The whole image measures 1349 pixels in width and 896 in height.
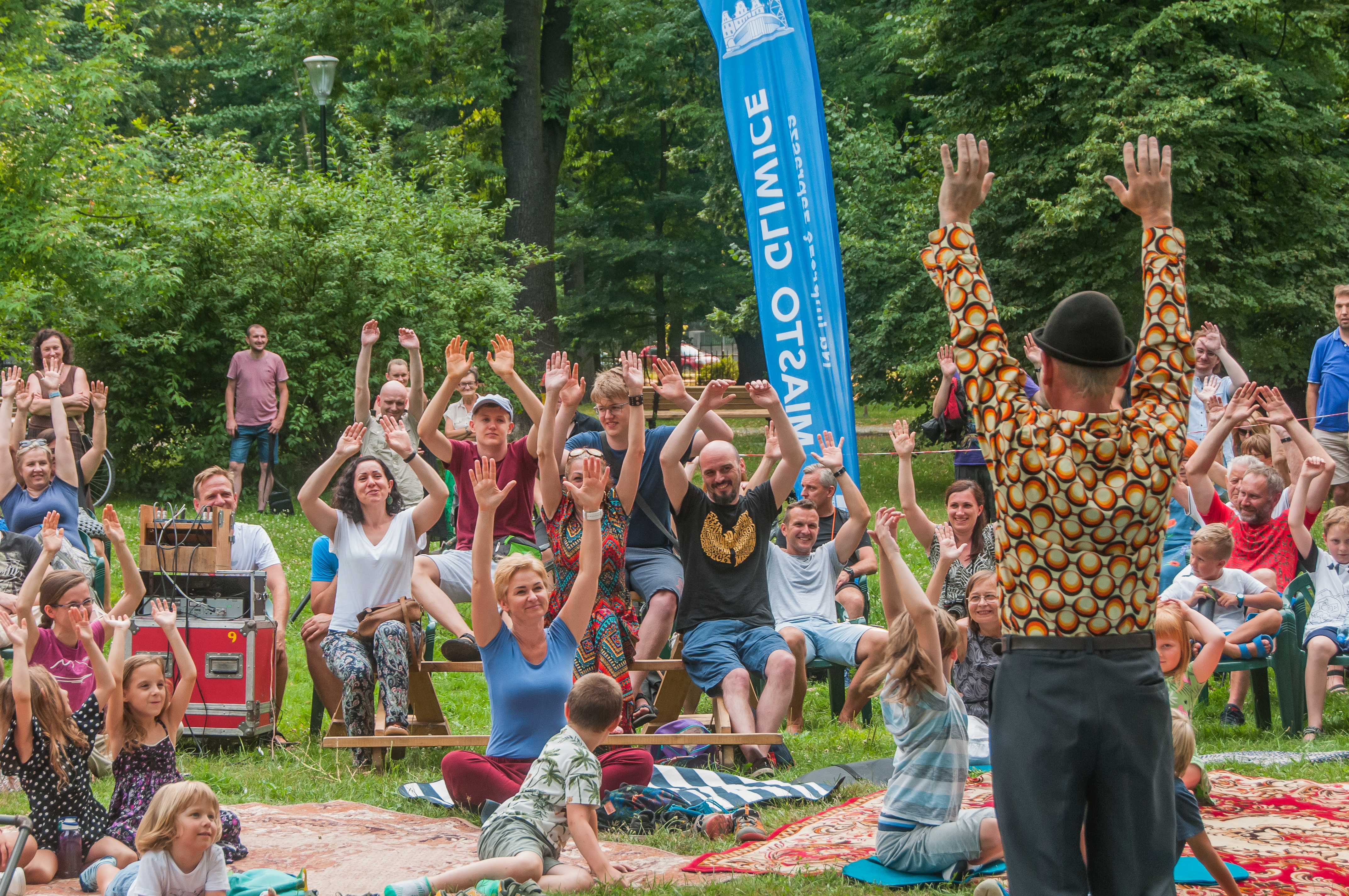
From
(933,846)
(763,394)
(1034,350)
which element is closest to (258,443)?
(763,394)

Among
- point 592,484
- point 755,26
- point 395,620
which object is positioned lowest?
point 395,620

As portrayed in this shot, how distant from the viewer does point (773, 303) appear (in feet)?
33.3

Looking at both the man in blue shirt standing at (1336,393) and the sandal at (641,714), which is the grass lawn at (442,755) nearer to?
the sandal at (641,714)

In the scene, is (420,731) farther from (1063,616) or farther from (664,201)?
(664,201)

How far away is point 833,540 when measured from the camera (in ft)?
25.7

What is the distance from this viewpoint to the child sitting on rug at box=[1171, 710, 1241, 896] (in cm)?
397

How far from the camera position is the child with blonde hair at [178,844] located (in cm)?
418

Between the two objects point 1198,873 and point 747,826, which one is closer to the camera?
point 1198,873

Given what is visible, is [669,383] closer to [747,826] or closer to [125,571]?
[747,826]

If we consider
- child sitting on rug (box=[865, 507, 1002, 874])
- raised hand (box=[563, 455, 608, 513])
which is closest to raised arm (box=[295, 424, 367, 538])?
raised hand (box=[563, 455, 608, 513])

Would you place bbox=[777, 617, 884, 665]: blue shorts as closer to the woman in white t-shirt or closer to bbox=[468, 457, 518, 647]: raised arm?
the woman in white t-shirt

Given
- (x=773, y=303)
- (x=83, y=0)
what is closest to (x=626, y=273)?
(x=83, y=0)

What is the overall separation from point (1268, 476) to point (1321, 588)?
2.66ft

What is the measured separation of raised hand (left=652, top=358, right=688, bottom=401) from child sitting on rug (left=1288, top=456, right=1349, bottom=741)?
3.55m
